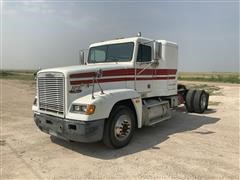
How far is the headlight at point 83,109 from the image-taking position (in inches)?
234

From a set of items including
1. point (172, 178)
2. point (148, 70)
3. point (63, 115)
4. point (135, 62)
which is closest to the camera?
point (172, 178)

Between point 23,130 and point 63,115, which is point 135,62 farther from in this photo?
point 23,130

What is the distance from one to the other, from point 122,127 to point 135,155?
0.90 m

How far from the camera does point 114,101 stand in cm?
650

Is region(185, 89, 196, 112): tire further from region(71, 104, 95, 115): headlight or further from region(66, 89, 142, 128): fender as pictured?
region(71, 104, 95, 115): headlight

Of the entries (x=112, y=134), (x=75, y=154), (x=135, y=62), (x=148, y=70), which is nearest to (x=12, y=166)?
(x=75, y=154)

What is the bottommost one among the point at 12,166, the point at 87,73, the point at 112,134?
the point at 12,166

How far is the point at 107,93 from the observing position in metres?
6.49

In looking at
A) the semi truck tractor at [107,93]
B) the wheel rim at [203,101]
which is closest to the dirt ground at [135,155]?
the semi truck tractor at [107,93]

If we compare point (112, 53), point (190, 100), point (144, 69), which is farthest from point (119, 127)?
point (190, 100)

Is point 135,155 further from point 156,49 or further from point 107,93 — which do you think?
point 156,49

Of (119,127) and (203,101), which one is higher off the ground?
(203,101)

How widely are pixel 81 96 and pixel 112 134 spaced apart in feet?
3.94

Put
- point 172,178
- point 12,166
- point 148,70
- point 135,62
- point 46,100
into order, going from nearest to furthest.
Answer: point 172,178
point 12,166
point 46,100
point 135,62
point 148,70
